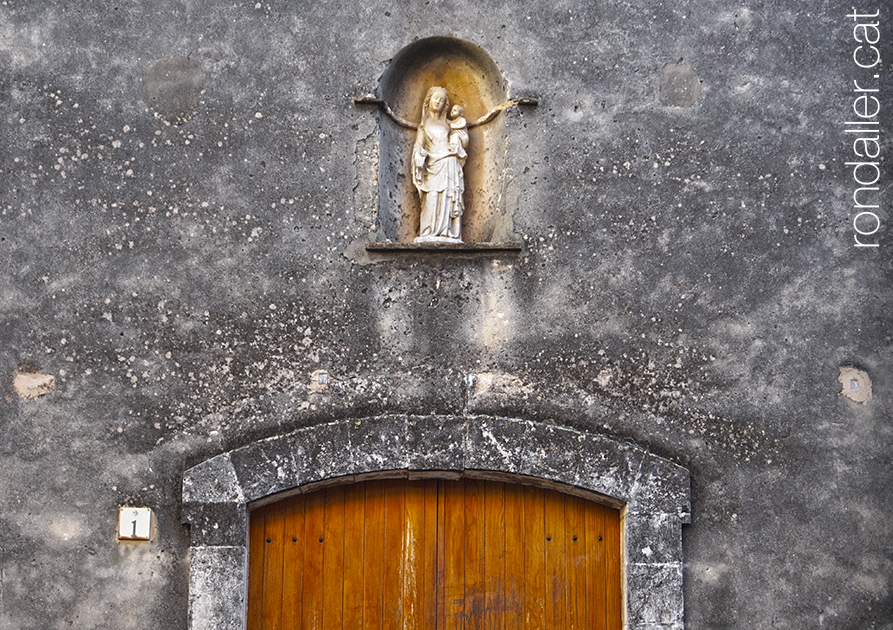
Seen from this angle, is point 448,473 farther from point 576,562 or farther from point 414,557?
point 576,562

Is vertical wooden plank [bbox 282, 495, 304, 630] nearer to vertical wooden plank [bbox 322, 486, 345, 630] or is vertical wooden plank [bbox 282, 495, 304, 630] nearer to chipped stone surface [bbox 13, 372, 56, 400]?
vertical wooden plank [bbox 322, 486, 345, 630]

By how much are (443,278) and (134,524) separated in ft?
5.77

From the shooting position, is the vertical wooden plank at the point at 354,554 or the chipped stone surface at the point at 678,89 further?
the chipped stone surface at the point at 678,89

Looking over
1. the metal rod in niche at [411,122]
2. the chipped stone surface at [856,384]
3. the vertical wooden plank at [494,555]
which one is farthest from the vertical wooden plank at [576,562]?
the metal rod in niche at [411,122]

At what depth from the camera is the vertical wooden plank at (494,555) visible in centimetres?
424

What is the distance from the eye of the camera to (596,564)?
14.0 ft

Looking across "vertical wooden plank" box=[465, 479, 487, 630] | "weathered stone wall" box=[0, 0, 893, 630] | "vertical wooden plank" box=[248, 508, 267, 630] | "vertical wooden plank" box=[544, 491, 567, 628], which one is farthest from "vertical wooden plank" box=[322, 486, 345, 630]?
"vertical wooden plank" box=[544, 491, 567, 628]

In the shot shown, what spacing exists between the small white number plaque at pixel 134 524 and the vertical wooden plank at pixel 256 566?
0.44 meters

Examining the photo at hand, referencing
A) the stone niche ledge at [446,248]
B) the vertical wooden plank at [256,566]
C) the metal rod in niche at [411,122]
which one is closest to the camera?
the vertical wooden plank at [256,566]

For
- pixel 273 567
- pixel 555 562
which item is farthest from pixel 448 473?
pixel 273 567

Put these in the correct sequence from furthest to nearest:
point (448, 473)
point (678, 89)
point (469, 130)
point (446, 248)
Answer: point (469, 130)
point (678, 89)
point (446, 248)
point (448, 473)

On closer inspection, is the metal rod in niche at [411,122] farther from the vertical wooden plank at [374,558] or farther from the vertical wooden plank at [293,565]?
the vertical wooden plank at [293,565]

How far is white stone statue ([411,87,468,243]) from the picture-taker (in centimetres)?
445

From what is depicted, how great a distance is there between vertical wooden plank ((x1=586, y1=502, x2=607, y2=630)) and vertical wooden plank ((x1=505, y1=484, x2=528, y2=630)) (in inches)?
11.7
